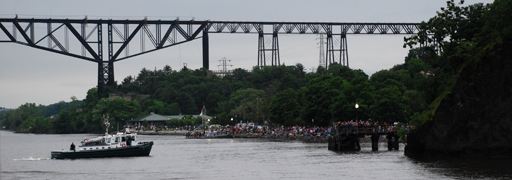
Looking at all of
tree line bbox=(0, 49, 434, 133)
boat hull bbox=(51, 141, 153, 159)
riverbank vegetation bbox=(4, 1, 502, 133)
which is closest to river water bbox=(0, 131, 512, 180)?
boat hull bbox=(51, 141, 153, 159)

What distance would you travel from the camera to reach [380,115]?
81.8 meters

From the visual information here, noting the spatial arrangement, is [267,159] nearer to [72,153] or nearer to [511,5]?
[72,153]

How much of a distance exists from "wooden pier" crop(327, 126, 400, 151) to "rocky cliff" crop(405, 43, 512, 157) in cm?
1127

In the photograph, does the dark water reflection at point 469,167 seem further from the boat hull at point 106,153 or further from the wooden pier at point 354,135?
the boat hull at point 106,153

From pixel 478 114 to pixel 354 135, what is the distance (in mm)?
16439

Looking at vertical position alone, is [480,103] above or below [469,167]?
above

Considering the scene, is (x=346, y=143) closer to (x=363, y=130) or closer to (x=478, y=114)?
(x=363, y=130)

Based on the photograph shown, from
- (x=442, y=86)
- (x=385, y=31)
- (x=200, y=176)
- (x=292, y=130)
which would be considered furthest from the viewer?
(x=385, y=31)

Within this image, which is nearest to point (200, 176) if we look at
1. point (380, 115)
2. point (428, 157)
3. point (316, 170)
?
point (316, 170)

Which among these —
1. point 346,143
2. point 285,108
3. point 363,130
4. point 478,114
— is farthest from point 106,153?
point 285,108

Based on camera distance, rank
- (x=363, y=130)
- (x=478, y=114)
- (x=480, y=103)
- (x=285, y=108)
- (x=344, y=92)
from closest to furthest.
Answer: (x=478, y=114) < (x=480, y=103) < (x=363, y=130) < (x=344, y=92) < (x=285, y=108)

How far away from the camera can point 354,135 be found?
6788 cm

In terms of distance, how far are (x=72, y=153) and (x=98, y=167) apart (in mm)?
10421

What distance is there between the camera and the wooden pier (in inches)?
2633
